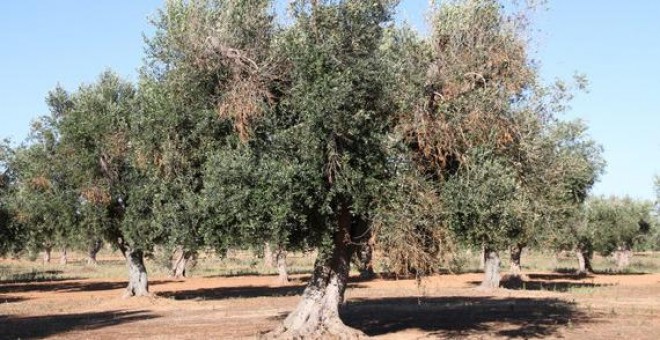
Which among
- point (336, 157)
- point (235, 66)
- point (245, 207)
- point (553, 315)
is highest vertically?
point (235, 66)

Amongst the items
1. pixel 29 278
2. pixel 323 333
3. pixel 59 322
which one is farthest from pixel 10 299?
pixel 323 333

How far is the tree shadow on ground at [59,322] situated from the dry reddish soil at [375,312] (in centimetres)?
4

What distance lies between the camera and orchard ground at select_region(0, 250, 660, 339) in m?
23.8

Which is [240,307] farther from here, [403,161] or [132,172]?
[403,161]

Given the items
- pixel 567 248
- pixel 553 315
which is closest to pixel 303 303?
pixel 553 315

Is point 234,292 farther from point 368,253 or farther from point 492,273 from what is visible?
point 368,253

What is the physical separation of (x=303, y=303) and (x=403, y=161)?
5593 mm

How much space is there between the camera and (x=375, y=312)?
30.4 m

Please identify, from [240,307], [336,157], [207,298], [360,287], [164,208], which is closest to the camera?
[336,157]

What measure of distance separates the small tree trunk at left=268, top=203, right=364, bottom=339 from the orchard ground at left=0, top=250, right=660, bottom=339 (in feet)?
4.05

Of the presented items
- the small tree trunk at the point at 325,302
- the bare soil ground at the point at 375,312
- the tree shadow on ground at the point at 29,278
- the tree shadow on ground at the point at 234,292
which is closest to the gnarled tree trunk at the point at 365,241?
the small tree trunk at the point at 325,302

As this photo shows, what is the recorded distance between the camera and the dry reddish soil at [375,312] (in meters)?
23.8

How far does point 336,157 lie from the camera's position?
1727cm

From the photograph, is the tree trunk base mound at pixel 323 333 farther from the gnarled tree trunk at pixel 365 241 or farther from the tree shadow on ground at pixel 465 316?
the tree shadow on ground at pixel 465 316
